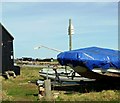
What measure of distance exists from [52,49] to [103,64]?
365 inches

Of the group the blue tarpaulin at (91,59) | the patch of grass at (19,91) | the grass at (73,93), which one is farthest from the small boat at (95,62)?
the patch of grass at (19,91)

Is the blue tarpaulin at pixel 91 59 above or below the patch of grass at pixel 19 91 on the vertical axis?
above

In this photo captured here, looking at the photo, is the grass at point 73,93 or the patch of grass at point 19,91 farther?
the patch of grass at point 19,91

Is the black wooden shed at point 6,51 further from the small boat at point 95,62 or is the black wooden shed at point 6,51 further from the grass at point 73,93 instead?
the small boat at point 95,62

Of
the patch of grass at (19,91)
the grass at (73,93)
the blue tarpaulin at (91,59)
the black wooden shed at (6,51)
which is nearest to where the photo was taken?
the grass at (73,93)

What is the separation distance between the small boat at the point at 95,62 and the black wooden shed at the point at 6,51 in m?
13.8

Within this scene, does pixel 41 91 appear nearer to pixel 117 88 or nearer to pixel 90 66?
pixel 90 66

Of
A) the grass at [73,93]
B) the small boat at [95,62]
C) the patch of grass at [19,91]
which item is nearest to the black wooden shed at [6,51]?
the patch of grass at [19,91]

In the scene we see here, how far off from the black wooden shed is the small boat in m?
13.8

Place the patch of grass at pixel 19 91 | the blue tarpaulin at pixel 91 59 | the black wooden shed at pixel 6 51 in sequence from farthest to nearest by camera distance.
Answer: the black wooden shed at pixel 6 51 → the blue tarpaulin at pixel 91 59 → the patch of grass at pixel 19 91

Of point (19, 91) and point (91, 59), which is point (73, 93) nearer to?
point (91, 59)

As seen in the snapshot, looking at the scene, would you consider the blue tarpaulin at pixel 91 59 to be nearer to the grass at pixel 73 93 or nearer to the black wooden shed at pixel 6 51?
the grass at pixel 73 93

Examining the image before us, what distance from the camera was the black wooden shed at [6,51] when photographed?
3484cm

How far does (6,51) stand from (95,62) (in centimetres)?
1793
